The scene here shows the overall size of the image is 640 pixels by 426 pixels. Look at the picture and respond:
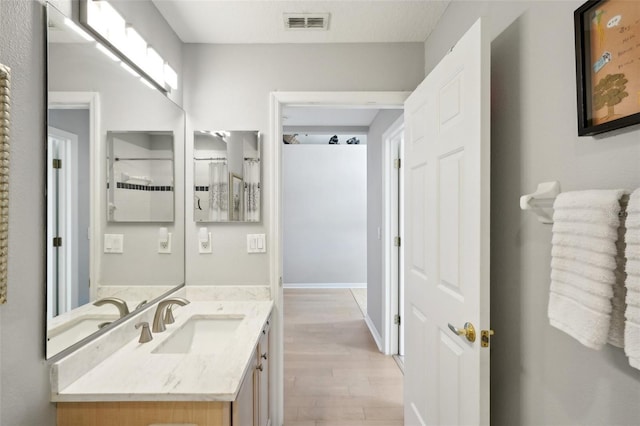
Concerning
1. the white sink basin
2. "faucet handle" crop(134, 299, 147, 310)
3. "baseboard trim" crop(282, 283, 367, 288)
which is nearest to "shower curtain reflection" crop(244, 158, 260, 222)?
the white sink basin

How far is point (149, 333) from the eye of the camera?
1.48 metres

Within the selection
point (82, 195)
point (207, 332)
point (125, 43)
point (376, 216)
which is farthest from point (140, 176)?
point (376, 216)

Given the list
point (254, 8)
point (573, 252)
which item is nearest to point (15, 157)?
point (254, 8)

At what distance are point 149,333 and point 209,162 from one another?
1.02 meters

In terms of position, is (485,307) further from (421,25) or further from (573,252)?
(421,25)

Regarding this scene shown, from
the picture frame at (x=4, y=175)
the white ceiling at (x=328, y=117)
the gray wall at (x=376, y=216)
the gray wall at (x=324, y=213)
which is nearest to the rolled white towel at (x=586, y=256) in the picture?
the picture frame at (x=4, y=175)

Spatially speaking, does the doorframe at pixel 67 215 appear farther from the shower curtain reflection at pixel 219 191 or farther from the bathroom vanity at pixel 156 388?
the shower curtain reflection at pixel 219 191

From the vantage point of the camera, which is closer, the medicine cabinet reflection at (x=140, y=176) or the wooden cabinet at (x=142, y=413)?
the wooden cabinet at (x=142, y=413)

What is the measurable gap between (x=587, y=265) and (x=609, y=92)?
41cm

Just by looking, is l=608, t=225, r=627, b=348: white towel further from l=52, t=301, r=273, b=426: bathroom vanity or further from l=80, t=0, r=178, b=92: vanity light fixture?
l=80, t=0, r=178, b=92: vanity light fixture

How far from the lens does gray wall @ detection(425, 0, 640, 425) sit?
33.1 inches

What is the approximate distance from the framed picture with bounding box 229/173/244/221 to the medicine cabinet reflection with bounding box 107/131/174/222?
12.9 inches

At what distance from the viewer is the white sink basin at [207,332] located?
1.74 metres

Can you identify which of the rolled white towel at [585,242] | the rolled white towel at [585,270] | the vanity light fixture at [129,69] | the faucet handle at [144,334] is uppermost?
the vanity light fixture at [129,69]
